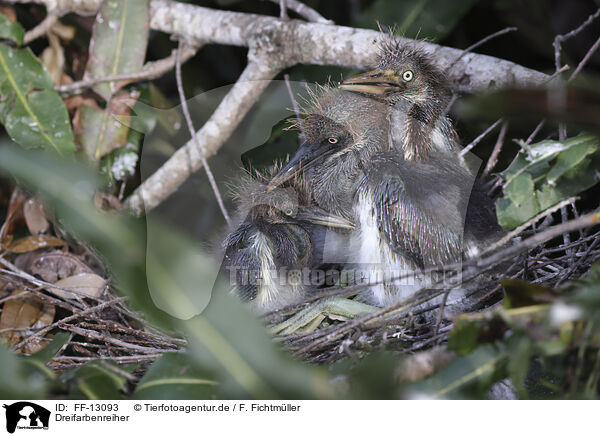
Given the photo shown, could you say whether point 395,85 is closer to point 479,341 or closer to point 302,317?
point 302,317

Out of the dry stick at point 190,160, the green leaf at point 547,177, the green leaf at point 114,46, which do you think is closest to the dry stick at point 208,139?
the dry stick at point 190,160

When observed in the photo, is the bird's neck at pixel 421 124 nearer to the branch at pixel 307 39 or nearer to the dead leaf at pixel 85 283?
the branch at pixel 307 39

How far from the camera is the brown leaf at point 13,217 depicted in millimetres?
1978

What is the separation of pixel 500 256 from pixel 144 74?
1628 millimetres

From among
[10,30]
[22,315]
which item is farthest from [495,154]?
[10,30]

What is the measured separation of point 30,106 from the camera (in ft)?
Result: 6.59

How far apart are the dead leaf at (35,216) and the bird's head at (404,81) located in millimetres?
1202

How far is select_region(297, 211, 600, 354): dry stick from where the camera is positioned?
0.99 metres

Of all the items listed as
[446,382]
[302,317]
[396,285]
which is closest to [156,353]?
[302,317]

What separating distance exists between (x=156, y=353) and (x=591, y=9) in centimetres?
219
